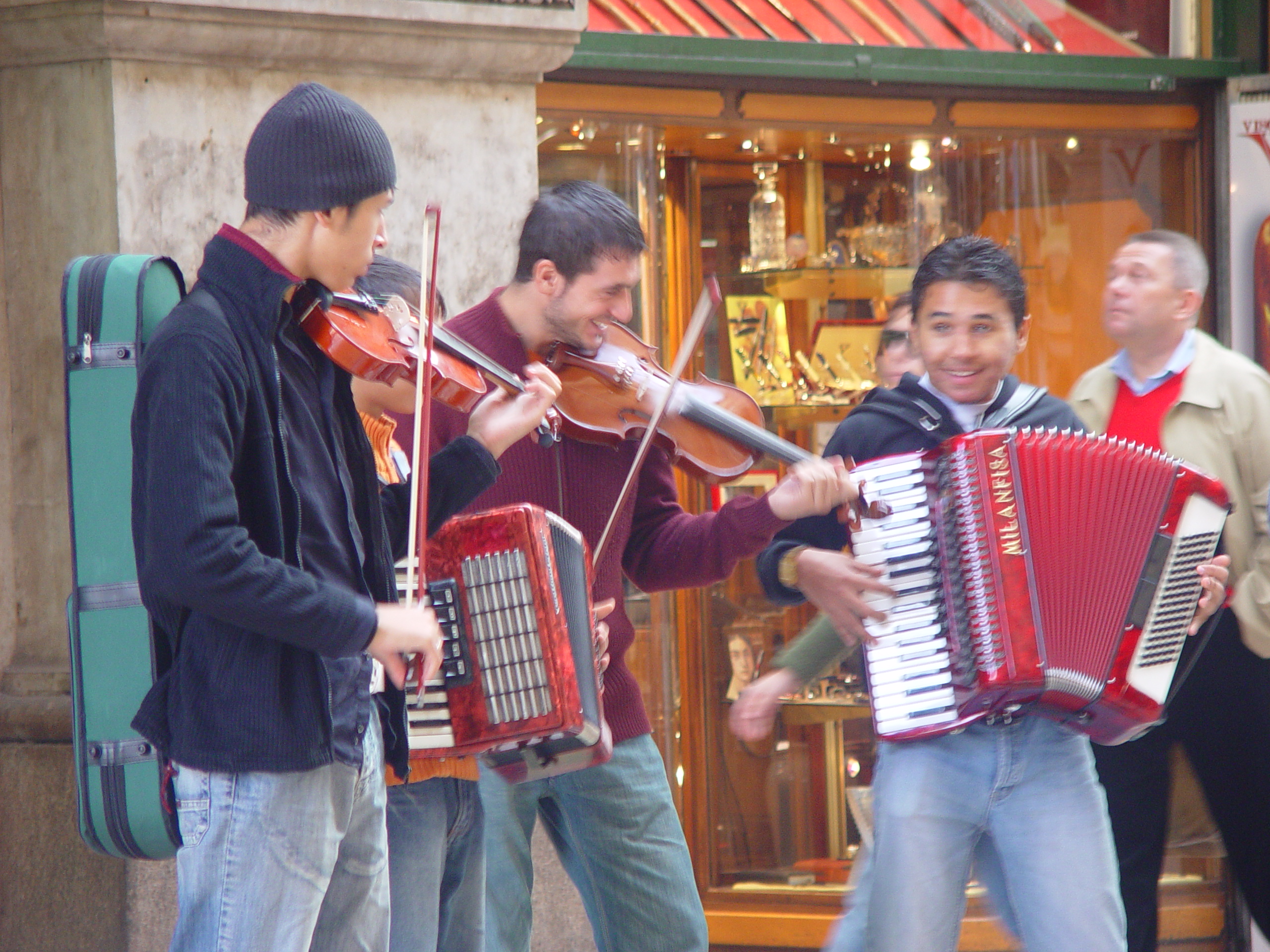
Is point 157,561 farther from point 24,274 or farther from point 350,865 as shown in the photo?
point 24,274

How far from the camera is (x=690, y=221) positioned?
4.35 meters

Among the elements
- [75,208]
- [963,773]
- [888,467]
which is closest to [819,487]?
[888,467]

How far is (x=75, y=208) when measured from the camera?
3232 mm

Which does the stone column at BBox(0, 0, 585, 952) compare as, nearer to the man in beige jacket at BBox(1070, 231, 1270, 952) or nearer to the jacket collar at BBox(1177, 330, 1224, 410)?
the man in beige jacket at BBox(1070, 231, 1270, 952)

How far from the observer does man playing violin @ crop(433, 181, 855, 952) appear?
2688 millimetres

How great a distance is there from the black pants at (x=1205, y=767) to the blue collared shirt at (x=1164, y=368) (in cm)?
58

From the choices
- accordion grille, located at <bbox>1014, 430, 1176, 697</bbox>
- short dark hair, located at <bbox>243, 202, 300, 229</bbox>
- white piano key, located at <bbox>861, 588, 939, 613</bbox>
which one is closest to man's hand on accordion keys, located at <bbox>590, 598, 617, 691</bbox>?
white piano key, located at <bbox>861, 588, 939, 613</bbox>

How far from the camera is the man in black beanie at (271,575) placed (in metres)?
1.77

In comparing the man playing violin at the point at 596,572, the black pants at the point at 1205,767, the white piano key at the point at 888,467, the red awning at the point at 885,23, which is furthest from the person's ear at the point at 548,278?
the black pants at the point at 1205,767

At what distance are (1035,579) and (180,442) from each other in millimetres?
1437

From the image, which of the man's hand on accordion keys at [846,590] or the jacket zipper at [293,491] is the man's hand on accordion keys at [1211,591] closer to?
the man's hand on accordion keys at [846,590]

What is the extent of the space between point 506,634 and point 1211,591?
1.27 meters

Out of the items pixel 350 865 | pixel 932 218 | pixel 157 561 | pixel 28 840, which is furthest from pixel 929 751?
pixel 932 218

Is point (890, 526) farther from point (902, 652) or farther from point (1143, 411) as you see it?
point (1143, 411)
